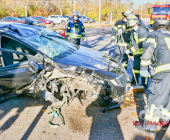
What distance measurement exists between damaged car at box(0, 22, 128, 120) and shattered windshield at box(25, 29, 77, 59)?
0.07 feet

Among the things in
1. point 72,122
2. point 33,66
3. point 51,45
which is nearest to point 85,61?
point 51,45

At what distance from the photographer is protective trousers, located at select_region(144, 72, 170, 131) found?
276 centimetres

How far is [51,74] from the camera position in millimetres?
3373

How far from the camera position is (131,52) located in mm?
5023

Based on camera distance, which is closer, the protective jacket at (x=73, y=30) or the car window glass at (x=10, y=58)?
the car window glass at (x=10, y=58)

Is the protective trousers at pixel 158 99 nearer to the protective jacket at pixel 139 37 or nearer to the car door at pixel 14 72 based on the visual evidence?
the car door at pixel 14 72

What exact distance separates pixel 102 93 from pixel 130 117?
0.70 metres

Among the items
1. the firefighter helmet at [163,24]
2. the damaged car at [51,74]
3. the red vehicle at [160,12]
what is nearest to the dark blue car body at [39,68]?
the damaged car at [51,74]

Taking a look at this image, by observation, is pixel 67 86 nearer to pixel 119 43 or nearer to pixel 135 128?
pixel 135 128

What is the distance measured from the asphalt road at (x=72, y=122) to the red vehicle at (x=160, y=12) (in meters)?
17.0

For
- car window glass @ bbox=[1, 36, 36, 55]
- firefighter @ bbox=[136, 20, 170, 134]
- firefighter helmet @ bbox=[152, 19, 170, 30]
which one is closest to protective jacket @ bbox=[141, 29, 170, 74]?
firefighter @ bbox=[136, 20, 170, 134]

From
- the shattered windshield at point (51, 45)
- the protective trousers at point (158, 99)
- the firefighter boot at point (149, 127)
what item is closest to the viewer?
the protective trousers at point (158, 99)

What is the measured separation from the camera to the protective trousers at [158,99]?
2.76 m

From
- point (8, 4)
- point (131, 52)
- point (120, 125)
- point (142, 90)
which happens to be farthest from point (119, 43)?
point (8, 4)
